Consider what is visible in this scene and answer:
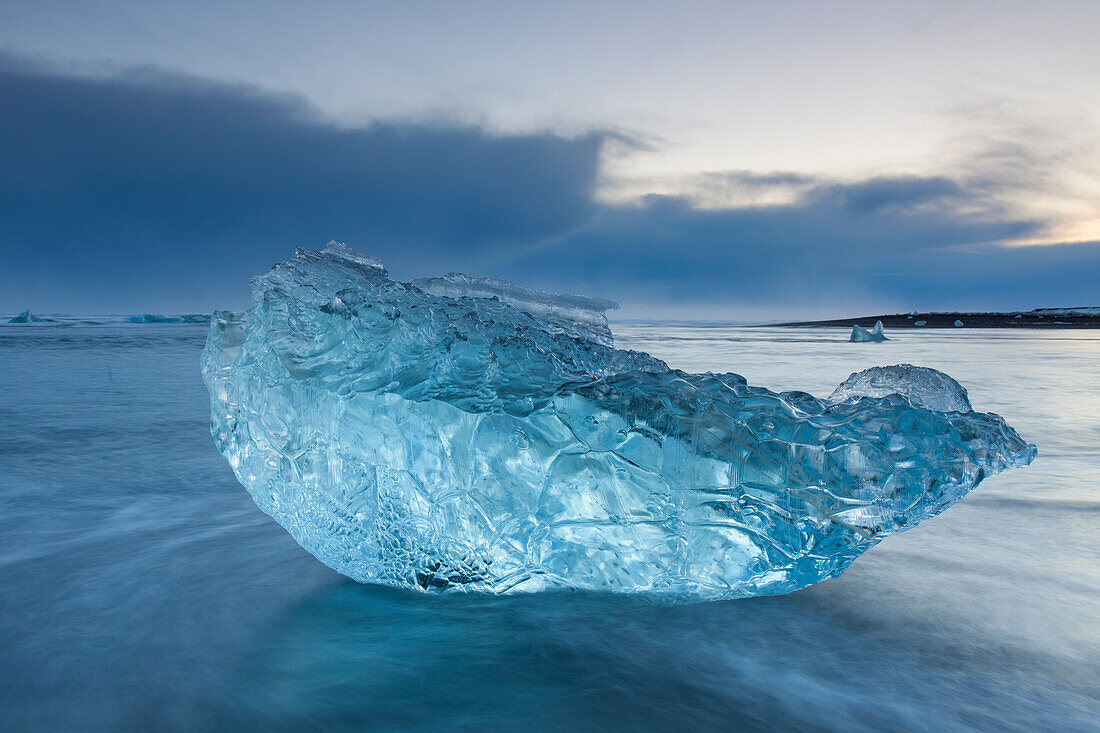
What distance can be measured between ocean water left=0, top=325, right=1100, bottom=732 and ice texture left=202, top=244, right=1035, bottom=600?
0.15 meters

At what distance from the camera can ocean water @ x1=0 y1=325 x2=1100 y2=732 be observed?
1381 millimetres

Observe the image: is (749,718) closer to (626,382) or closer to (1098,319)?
(626,382)

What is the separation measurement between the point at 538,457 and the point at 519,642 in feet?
1.47

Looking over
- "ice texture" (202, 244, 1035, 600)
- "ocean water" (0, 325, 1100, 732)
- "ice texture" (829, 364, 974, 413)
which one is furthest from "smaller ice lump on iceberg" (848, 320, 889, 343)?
"ice texture" (202, 244, 1035, 600)

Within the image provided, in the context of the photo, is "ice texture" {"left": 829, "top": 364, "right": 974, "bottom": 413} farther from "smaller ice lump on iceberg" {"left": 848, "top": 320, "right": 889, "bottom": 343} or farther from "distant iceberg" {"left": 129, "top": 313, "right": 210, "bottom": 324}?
"distant iceberg" {"left": 129, "top": 313, "right": 210, "bottom": 324}

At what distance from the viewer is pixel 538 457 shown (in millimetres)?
1719

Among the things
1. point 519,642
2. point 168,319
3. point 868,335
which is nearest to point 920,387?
point 519,642

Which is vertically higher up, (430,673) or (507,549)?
(507,549)

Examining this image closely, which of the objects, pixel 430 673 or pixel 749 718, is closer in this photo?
pixel 749 718

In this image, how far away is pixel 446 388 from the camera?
5.86 ft

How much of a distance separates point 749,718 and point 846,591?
737 mm

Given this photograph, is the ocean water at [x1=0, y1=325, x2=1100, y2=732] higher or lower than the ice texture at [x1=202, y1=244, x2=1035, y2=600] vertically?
lower

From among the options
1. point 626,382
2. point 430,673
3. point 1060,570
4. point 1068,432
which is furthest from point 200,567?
point 1068,432

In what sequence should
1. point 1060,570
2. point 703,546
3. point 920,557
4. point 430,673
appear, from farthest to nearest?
point 920,557, point 1060,570, point 703,546, point 430,673
